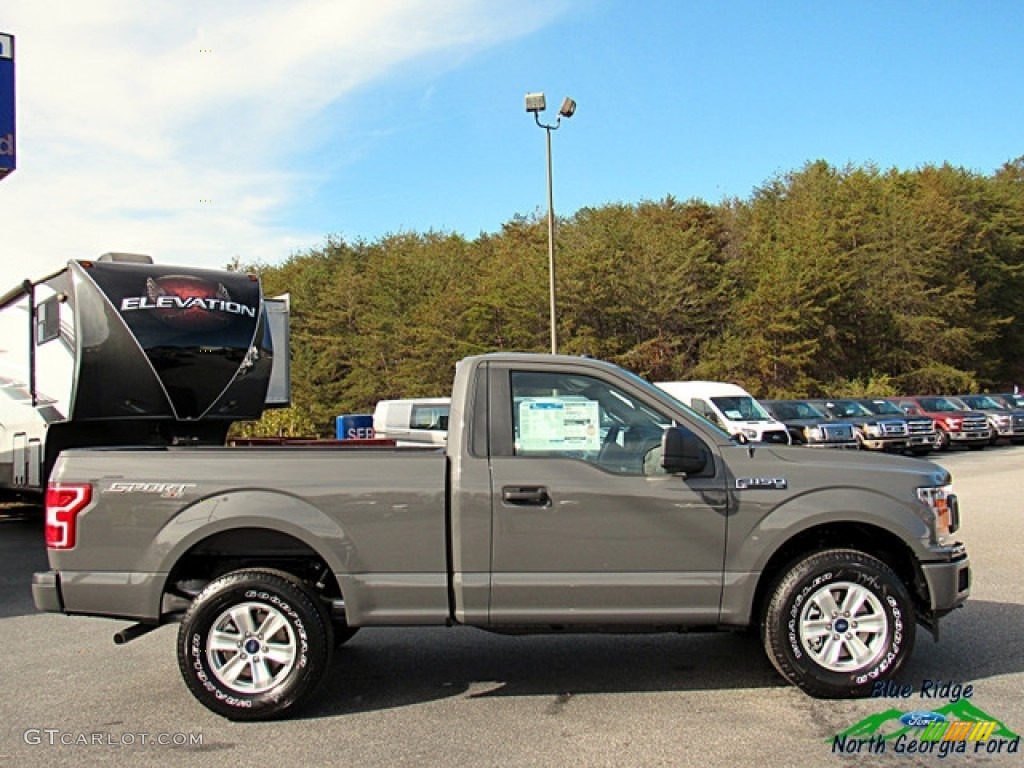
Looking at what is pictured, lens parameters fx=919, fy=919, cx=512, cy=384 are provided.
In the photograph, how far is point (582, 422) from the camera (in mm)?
5223

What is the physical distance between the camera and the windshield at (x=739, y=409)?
21.9 meters

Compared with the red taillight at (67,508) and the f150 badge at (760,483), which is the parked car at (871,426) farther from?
the red taillight at (67,508)

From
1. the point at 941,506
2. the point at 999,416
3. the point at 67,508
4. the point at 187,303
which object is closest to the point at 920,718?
the point at 941,506

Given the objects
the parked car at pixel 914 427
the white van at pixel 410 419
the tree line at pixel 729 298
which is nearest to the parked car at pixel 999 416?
the parked car at pixel 914 427

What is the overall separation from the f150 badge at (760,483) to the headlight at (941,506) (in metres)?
0.80

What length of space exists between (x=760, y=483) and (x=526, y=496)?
1.29m

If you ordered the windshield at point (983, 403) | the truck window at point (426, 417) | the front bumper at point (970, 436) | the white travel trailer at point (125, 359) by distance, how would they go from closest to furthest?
the white travel trailer at point (125, 359) → the truck window at point (426, 417) → the front bumper at point (970, 436) → the windshield at point (983, 403)

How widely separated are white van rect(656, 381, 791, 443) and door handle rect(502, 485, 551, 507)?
16.4 metres

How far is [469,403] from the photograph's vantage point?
5.20 metres

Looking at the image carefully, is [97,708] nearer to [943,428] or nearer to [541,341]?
[943,428]

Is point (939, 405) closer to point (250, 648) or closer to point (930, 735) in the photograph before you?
point (930, 735)

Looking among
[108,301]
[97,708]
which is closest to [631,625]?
[97,708]

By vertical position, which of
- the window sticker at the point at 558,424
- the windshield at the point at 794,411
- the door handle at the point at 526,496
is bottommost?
the windshield at the point at 794,411

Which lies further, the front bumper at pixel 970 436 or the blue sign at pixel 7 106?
the front bumper at pixel 970 436
